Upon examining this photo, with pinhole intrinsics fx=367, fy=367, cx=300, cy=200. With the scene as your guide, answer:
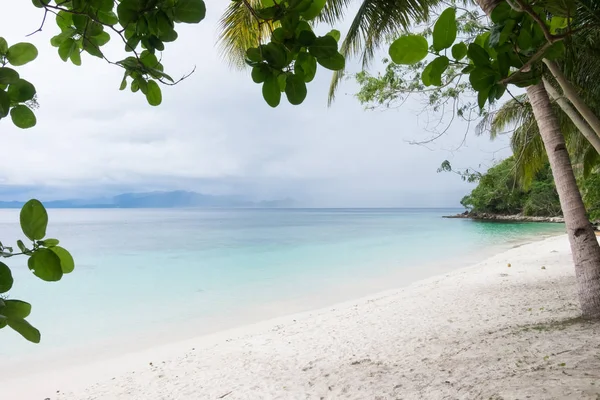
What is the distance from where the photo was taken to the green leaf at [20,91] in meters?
0.47

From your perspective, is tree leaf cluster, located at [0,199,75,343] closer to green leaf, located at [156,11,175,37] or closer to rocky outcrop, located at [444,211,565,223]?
green leaf, located at [156,11,175,37]

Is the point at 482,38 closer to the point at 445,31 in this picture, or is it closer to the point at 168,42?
the point at 445,31

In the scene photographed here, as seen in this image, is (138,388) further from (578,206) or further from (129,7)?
(578,206)

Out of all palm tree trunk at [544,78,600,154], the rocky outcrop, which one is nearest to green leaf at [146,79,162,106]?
palm tree trunk at [544,78,600,154]

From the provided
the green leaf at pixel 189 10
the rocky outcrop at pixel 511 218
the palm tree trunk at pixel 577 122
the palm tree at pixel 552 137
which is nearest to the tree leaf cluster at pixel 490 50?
the green leaf at pixel 189 10

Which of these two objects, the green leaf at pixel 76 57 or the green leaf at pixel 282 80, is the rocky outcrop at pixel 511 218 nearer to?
the green leaf at pixel 282 80

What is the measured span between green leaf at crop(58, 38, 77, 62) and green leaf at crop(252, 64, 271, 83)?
35 cm

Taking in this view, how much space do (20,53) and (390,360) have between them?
9.57 feet

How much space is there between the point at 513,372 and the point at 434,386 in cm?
46

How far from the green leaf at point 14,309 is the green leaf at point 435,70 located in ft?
1.85

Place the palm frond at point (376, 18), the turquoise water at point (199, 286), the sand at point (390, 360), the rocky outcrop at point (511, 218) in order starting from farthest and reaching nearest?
the rocky outcrop at point (511, 218) → the turquoise water at point (199, 286) → the palm frond at point (376, 18) → the sand at point (390, 360)

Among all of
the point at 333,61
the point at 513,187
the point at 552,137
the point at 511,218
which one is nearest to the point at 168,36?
the point at 333,61

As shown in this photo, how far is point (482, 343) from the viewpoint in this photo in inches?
112

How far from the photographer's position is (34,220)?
371 mm
